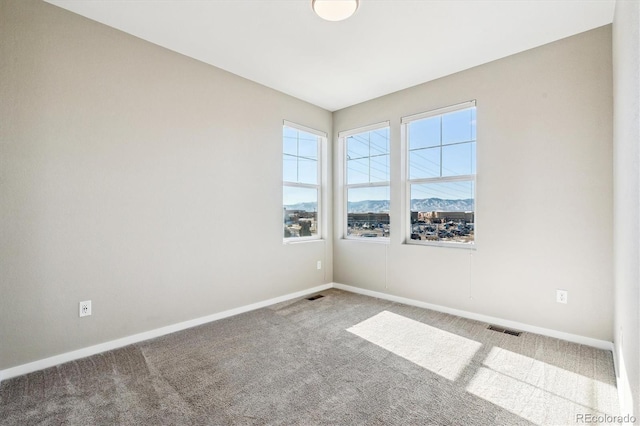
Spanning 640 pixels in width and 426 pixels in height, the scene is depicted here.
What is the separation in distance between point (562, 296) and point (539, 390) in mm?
1136

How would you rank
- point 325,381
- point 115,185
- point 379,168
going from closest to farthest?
point 325,381 → point 115,185 → point 379,168

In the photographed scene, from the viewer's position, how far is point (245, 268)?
360cm

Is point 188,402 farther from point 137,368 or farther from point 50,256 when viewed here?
point 50,256

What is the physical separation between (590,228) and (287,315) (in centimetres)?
293

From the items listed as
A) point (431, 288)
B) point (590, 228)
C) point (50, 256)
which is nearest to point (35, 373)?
point (50, 256)

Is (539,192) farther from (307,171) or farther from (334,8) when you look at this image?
(307,171)

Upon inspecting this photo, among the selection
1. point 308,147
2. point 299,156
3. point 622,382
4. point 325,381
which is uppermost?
point 308,147

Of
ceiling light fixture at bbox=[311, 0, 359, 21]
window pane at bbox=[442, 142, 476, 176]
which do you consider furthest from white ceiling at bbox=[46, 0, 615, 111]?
window pane at bbox=[442, 142, 476, 176]

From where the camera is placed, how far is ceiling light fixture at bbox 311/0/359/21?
7.23 ft

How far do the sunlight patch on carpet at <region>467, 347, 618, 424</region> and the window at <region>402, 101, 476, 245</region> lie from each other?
1.42 meters

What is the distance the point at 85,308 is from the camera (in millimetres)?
2492

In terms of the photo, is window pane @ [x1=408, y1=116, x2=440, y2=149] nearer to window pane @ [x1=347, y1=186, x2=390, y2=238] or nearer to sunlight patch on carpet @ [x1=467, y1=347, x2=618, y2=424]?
A: window pane @ [x1=347, y1=186, x2=390, y2=238]

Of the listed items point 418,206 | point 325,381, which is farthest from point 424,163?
point 325,381

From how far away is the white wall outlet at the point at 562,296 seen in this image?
2766 millimetres
